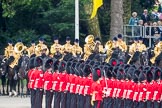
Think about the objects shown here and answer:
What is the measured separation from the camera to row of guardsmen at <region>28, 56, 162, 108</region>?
27312 millimetres

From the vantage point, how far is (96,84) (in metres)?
27.4

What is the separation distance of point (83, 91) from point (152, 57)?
918cm

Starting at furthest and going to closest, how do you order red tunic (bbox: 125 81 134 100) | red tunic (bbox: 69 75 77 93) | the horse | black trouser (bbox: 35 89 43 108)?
1. the horse
2. black trouser (bbox: 35 89 43 108)
3. red tunic (bbox: 69 75 77 93)
4. red tunic (bbox: 125 81 134 100)

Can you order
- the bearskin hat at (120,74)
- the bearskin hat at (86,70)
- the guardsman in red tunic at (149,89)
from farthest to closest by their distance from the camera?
the bearskin hat at (86,70) → the bearskin hat at (120,74) → the guardsman in red tunic at (149,89)

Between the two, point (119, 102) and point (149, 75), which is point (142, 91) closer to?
point (149, 75)

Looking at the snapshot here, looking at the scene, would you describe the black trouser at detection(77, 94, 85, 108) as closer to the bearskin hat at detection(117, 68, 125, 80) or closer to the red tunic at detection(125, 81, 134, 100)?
the bearskin hat at detection(117, 68, 125, 80)

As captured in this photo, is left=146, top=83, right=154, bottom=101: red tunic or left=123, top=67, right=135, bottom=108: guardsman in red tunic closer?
left=146, top=83, right=154, bottom=101: red tunic

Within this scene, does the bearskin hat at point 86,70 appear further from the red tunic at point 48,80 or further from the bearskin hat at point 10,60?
the bearskin hat at point 10,60

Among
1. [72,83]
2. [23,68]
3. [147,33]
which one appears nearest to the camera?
[72,83]

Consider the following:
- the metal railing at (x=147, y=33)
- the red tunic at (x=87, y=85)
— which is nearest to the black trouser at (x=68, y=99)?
the red tunic at (x=87, y=85)

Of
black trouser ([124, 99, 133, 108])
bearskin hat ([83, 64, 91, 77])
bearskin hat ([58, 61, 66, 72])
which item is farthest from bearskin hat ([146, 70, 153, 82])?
bearskin hat ([58, 61, 66, 72])

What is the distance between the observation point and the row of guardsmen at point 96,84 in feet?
89.6

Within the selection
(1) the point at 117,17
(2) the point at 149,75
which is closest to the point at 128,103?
(2) the point at 149,75

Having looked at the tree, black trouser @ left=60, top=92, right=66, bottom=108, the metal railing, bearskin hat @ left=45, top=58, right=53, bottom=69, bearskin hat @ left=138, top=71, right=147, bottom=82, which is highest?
the tree
